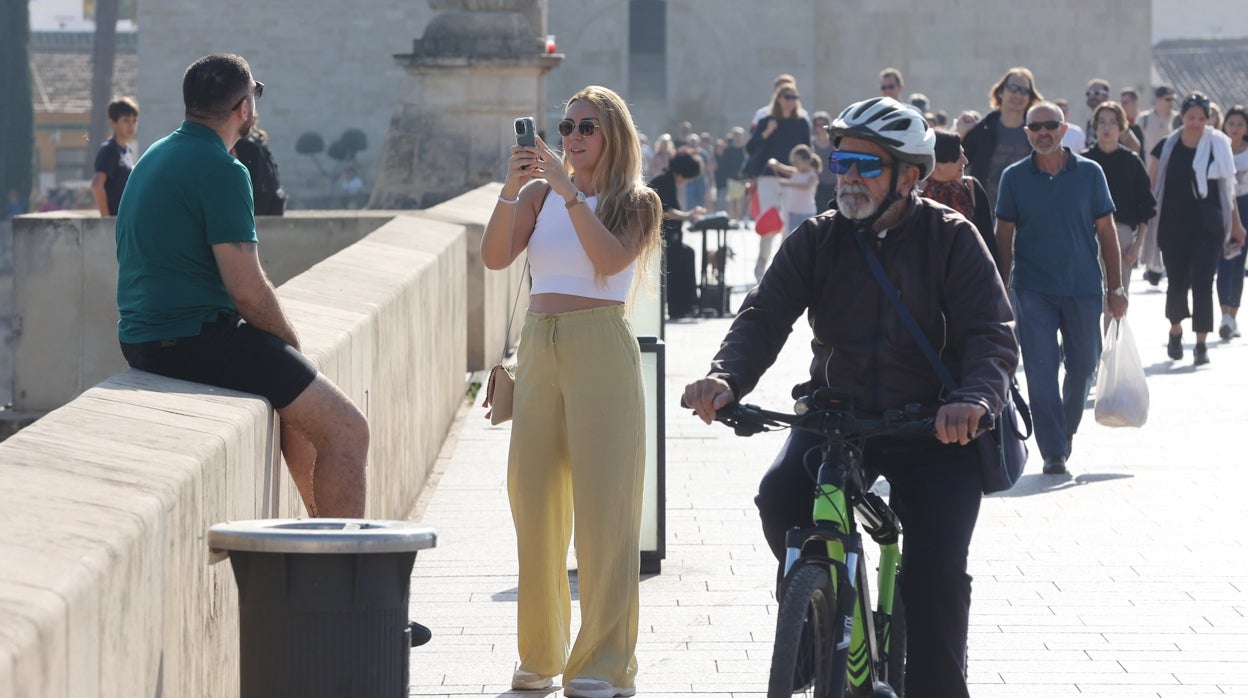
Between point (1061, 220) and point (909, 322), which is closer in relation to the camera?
point (909, 322)

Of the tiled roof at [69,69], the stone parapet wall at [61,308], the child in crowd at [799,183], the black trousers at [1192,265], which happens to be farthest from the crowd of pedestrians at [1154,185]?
the tiled roof at [69,69]

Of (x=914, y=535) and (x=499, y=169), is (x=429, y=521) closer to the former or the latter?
(x=914, y=535)

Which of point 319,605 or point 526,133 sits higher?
point 526,133

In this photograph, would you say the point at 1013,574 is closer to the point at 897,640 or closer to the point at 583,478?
the point at 583,478

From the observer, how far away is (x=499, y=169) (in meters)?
18.0

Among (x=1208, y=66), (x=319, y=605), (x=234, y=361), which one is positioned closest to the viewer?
(x=319, y=605)

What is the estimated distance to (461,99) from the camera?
17812 millimetres

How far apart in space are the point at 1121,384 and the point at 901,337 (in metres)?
5.47

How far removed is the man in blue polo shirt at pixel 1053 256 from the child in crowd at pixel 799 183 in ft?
32.9

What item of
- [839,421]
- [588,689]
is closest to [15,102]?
[588,689]

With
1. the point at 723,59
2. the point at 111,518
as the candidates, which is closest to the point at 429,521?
the point at 111,518

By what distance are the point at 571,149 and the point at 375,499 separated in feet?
6.82

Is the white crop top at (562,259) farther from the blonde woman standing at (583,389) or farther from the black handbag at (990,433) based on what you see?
the black handbag at (990,433)

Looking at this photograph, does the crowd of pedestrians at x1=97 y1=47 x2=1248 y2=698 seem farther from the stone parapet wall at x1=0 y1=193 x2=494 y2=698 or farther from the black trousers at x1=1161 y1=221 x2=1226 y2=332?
the black trousers at x1=1161 y1=221 x2=1226 y2=332
